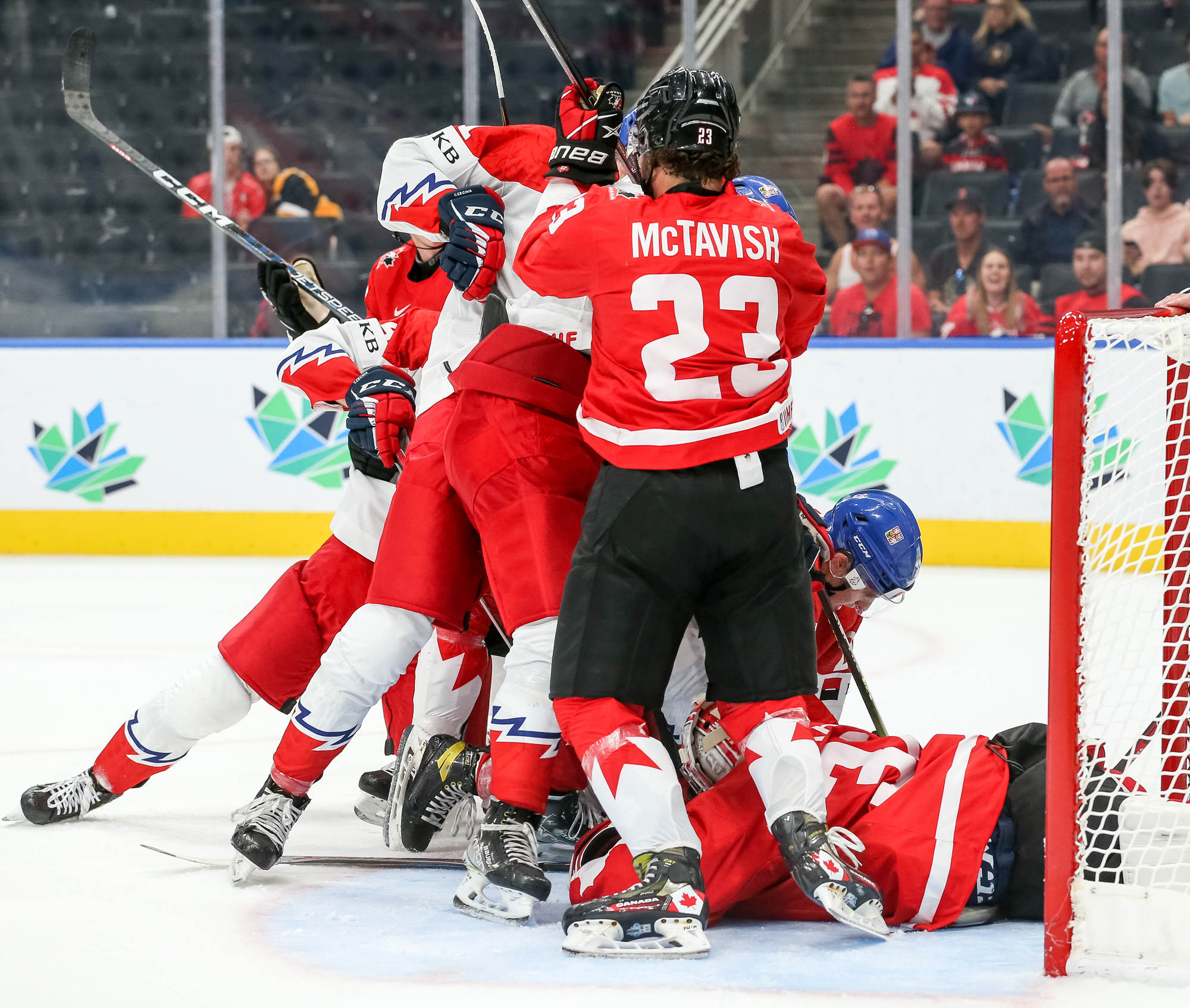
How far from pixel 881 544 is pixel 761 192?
2.00ft

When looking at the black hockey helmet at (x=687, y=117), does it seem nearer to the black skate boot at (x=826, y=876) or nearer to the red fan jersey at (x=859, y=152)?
the black skate boot at (x=826, y=876)

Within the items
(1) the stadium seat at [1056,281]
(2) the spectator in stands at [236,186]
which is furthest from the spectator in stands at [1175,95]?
(2) the spectator in stands at [236,186]

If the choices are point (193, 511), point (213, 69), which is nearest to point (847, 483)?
point (193, 511)

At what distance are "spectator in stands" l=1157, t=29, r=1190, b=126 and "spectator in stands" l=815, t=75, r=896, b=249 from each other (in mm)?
1044

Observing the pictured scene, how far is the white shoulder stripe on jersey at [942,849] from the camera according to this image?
90.1 inches

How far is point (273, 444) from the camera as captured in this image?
6.75 meters

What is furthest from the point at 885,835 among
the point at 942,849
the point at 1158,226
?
the point at 1158,226

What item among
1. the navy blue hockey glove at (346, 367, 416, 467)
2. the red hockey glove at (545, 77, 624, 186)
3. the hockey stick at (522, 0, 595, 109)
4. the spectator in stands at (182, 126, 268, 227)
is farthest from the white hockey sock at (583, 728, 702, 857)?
the spectator in stands at (182, 126, 268, 227)

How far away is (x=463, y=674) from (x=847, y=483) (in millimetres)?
3689

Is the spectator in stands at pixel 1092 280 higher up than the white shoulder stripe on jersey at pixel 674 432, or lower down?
higher up

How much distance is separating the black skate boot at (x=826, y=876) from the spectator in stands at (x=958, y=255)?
453cm

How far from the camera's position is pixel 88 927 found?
2.34 metres

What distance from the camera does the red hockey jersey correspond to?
2.30 metres

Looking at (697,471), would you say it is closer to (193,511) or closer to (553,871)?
(553,871)
